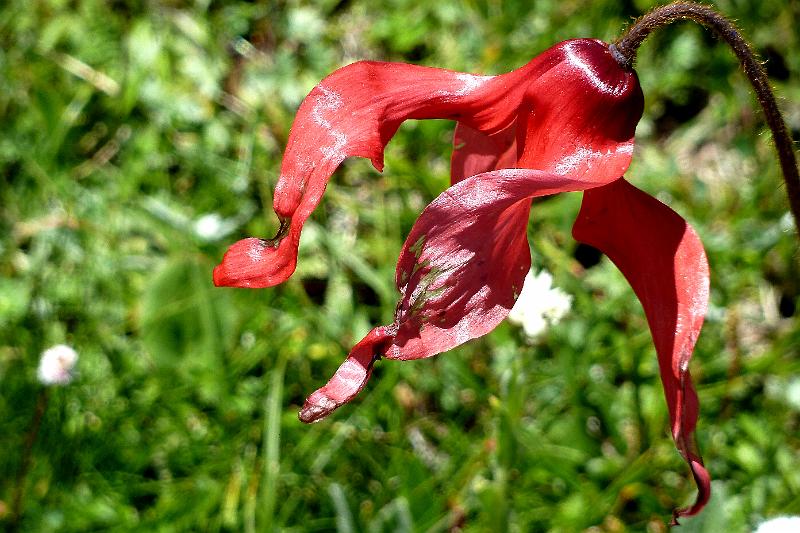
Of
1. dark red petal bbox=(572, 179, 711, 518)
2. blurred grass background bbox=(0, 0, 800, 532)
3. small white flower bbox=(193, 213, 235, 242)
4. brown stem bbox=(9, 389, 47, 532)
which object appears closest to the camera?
dark red petal bbox=(572, 179, 711, 518)

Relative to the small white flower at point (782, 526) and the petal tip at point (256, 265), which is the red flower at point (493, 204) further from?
the small white flower at point (782, 526)

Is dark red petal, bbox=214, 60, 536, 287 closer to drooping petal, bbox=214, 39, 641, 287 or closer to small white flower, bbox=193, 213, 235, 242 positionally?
drooping petal, bbox=214, 39, 641, 287

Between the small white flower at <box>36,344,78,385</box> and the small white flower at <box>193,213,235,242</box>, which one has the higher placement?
the small white flower at <box>36,344,78,385</box>

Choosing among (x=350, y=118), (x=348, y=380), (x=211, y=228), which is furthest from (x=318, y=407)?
(x=211, y=228)

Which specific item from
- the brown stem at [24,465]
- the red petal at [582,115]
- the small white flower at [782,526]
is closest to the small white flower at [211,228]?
the brown stem at [24,465]

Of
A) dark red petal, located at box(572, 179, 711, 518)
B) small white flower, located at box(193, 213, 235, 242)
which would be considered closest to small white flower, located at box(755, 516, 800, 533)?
dark red petal, located at box(572, 179, 711, 518)
